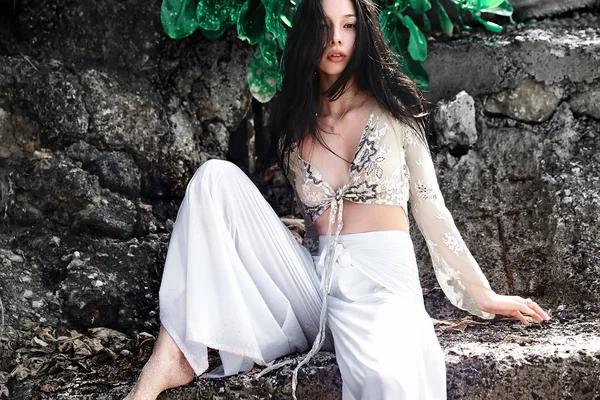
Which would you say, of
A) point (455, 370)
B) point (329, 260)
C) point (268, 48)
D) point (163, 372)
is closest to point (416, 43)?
point (268, 48)

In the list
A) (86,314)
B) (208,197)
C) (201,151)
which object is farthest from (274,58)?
(86,314)

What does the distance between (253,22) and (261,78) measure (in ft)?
0.61

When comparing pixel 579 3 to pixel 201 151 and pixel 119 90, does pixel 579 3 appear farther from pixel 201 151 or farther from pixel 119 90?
pixel 119 90

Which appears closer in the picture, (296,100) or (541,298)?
(296,100)

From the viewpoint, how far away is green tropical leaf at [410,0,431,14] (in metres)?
2.77

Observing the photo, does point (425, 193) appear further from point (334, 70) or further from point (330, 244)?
point (334, 70)

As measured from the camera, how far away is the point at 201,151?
110 inches

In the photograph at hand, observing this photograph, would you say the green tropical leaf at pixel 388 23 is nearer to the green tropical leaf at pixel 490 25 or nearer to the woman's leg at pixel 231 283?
the green tropical leaf at pixel 490 25

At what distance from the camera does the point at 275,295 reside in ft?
6.64

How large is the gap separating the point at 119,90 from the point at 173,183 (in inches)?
14.2

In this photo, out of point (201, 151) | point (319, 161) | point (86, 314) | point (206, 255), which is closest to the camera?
point (206, 255)

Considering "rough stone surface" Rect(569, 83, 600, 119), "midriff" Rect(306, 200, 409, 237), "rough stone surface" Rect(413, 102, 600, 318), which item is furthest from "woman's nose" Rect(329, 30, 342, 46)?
"rough stone surface" Rect(569, 83, 600, 119)

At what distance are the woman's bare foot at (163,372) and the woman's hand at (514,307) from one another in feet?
2.55

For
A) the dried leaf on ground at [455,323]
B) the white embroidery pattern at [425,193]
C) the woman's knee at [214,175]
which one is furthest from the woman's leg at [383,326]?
the woman's knee at [214,175]
